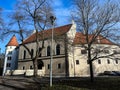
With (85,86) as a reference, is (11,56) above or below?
Answer: above

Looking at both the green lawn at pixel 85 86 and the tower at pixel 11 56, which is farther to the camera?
the tower at pixel 11 56

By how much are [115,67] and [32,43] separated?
2647 centimetres

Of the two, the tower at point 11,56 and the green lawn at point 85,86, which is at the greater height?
the tower at point 11,56

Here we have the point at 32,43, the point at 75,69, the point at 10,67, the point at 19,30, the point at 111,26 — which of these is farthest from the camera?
the point at 10,67

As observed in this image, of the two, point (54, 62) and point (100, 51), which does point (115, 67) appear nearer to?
point (54, 62)

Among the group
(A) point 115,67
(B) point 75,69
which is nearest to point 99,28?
(B) point 75,69

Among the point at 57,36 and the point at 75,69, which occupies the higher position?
the point at 57,36

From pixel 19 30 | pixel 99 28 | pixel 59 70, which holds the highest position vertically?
pixel 19 30

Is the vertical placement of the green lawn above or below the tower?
below

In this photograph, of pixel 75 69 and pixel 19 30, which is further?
pixel 75 69

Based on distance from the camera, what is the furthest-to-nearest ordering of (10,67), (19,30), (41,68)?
(10,67)
(41,68)
(19,30)

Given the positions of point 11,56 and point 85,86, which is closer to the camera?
point 85,86

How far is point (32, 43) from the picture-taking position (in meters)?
57.9

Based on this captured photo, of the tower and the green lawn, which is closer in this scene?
the green lawn
